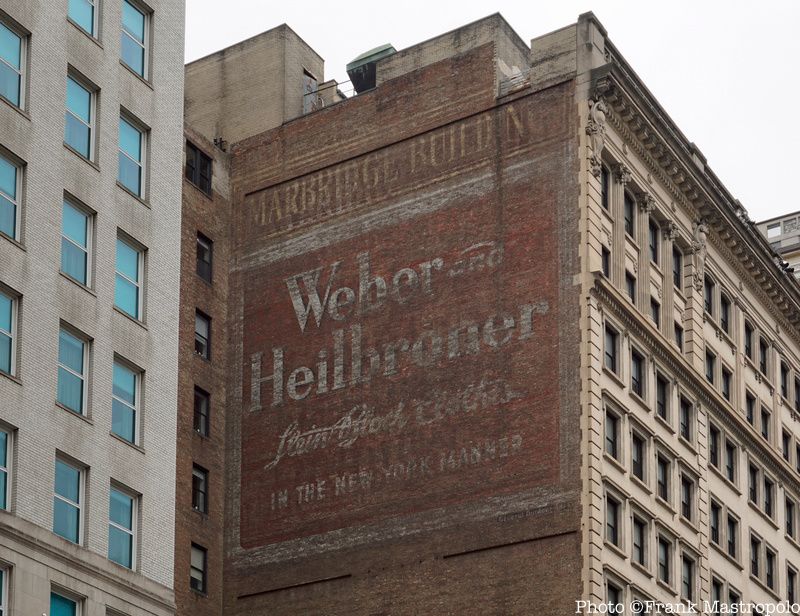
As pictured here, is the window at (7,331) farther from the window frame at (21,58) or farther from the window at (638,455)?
the window at (638,455)

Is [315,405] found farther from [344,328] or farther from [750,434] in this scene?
[750,434]

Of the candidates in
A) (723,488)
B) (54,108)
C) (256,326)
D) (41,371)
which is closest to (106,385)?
(41,371)

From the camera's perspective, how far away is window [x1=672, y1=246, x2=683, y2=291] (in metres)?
80.7

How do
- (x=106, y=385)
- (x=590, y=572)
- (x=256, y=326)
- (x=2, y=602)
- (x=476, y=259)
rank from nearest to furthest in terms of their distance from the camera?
(x=2, y=602)
(x=106, y=385)
(x=590, y=572)
(x=476, y=259)
(x=256, y=326)

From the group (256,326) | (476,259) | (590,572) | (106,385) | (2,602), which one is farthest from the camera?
(256,326)

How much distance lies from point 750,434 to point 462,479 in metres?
18.1

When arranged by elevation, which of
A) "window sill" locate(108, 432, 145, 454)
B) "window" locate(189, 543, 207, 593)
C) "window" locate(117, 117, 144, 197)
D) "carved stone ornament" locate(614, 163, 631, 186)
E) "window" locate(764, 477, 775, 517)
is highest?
"carved stone ornament" locate(614, 163, 631, 186)

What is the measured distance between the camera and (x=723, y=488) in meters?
80.5

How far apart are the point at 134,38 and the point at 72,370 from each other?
38.4 feet

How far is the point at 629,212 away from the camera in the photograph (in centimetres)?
7738

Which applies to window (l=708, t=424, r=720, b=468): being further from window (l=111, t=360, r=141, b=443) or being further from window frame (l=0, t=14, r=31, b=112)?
window frame (l=0, t=14, r=31, b=112)

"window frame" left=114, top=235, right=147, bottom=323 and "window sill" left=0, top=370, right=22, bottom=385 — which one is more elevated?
"window frame" left=114, top=235, right=147, bottom=323

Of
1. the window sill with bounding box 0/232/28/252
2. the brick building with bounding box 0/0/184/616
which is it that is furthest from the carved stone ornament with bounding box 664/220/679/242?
the window sill with bounding box 0/232/28/252

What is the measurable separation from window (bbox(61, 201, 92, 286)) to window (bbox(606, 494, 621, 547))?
24.2m
